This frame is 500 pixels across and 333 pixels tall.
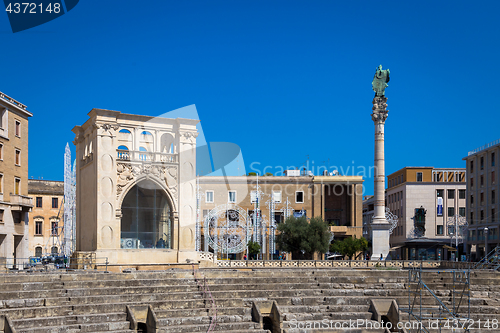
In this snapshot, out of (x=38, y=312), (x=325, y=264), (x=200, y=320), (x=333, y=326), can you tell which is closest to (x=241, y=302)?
(x=200, y=320)

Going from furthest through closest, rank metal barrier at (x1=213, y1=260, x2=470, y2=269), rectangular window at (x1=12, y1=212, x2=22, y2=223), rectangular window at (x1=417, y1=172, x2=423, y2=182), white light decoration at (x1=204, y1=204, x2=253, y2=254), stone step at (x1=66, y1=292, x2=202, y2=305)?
rectangular window at (x1=417, y1=172, x2=423, y2=182) < white light decoration at (x1=204, y1=204, x2=253, y2=254) < rectangular window at (x1=12, y1=212, x2=22, y2=223) < metal barrier at (x1=213, y1=260, x2=470, y2=269) < stone step at (x1=66, y1=292, x2=202, y2=305)

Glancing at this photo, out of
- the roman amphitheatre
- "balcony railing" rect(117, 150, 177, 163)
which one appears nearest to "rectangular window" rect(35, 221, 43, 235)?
"balcony railing" rect(117, 150, 177, 163)

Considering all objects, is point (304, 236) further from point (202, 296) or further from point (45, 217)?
point (45, 217)

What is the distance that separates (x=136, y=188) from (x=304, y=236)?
24654 millimetres

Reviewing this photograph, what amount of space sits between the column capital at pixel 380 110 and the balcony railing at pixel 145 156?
1581 cm

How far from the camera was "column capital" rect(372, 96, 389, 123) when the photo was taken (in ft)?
124

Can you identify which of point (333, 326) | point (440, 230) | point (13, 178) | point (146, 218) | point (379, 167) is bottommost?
point (440, 230)

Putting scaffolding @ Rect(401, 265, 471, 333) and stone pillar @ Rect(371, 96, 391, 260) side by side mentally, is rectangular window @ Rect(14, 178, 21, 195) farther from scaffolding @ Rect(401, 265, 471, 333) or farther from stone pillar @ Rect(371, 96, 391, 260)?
scaffolding @ Rect(401, 265, 471, 333)

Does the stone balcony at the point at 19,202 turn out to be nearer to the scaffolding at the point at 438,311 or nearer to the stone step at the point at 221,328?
the stone step at the point at 221,328

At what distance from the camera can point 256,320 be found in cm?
1928

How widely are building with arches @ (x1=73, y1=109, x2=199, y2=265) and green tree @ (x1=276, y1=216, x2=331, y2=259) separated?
21755 mm

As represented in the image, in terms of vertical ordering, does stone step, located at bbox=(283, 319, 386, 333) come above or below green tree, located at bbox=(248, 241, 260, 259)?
above

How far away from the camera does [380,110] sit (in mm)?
38062

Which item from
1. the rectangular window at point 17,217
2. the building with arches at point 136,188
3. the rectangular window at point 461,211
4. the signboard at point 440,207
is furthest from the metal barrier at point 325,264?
the rectangular window at point 461,211
